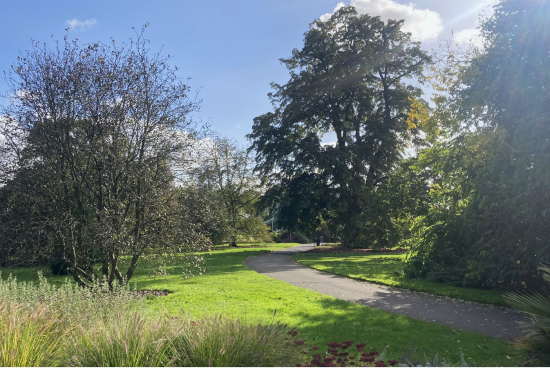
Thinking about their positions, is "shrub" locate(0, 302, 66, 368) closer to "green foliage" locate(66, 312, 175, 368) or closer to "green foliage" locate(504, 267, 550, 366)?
"green foliage" locate(66, 312, 175, 368)

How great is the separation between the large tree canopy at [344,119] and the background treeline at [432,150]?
11 centimetres

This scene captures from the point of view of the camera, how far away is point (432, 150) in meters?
15.0

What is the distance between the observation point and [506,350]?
604 centimetres

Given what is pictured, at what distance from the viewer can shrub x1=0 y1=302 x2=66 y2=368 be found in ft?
13.2

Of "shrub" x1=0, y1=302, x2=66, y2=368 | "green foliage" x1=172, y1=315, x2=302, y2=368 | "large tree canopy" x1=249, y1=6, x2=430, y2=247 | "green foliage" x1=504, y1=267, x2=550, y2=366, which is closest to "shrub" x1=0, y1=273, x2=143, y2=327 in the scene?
"shrub" x1=0, y1=302, x2=66, y2=368

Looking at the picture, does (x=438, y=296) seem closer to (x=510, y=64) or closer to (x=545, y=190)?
(x=545, y=190)

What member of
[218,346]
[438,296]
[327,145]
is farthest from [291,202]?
[218,346]

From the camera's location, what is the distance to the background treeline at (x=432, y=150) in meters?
9.97

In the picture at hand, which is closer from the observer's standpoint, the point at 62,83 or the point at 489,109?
the point at 62,83

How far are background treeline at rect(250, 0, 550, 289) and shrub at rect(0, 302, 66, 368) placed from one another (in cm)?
981

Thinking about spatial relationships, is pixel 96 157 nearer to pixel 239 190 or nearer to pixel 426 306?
pixel 426 306

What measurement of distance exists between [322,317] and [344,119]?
2605 cm

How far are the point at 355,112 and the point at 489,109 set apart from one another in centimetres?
2164

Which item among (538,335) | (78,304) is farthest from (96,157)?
(538,335)
